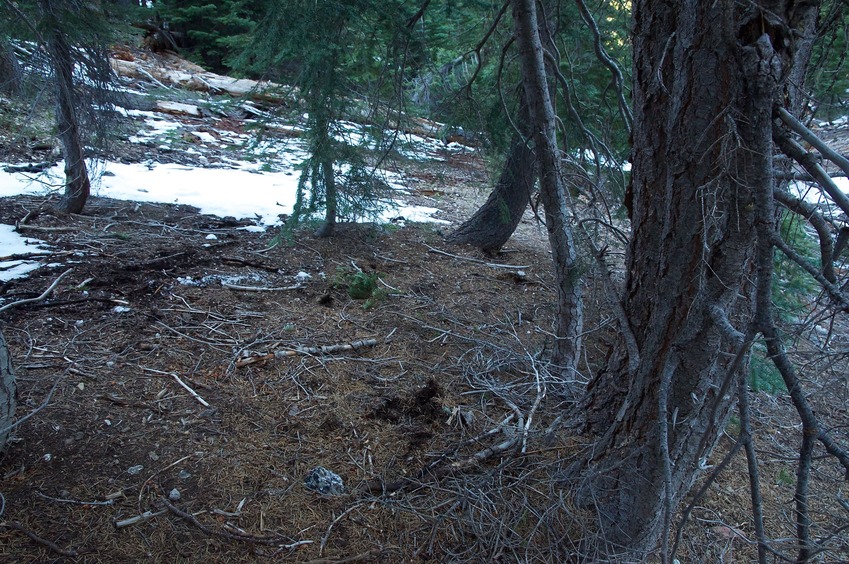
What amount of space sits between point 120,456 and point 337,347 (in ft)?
5.17

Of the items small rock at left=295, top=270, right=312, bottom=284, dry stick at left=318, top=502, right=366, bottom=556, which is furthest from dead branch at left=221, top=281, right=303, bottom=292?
dry stick at left=318, top=502, right=366, bottom=556

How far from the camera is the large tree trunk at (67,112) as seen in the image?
163 inches

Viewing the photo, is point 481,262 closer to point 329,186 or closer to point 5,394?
point 329,186

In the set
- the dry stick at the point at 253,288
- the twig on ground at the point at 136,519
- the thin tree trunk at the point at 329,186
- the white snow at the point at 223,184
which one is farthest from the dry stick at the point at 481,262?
the twig on ground at the point at 136,519

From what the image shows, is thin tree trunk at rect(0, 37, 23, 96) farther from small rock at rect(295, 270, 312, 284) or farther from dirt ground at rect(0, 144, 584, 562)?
small rock at rect(295, 270, 312, 284)

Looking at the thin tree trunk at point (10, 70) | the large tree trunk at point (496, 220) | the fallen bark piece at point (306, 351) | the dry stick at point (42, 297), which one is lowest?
the dry stick at point (42, 297)

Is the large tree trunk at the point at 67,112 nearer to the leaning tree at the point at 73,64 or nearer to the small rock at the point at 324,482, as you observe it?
the leaning tree at the point at 73,64

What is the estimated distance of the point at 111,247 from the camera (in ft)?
16.9

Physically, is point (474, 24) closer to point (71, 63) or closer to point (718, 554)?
point (71, 63)

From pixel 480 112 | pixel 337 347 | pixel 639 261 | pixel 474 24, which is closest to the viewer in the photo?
pixel 639 261

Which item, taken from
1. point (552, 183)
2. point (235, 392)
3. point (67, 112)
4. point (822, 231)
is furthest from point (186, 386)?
point (67, 112)

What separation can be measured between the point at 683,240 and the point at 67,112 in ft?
18.8

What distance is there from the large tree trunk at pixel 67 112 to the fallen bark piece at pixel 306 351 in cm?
266

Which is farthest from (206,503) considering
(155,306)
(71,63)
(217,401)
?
(71,63)
